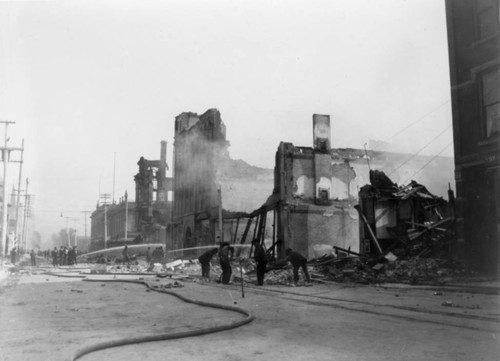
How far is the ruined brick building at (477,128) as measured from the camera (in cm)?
1434


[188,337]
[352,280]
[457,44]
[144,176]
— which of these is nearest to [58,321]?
[188,337]

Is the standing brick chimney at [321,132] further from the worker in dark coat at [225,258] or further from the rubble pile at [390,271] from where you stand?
the worker in dark coat at [225,258]

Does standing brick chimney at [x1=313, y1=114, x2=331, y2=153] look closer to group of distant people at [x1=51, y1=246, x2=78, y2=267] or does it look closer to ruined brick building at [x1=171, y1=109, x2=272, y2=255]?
ruined brick building at [x1=171, y1=109, x2=272, y2=255]

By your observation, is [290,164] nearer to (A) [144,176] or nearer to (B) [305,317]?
(B) [305,317]

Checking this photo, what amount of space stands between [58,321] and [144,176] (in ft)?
193

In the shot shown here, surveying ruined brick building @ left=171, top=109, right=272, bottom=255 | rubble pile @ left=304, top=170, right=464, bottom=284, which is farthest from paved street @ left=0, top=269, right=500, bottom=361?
ruined brick building @ left=171, top=109, right=272, bottom=255

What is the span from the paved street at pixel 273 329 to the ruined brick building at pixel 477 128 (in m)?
5.45

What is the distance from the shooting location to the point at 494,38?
564 inches

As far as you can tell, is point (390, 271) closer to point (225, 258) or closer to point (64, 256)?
point (225, 258)

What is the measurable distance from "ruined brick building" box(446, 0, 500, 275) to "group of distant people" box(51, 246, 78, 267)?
3541 cm

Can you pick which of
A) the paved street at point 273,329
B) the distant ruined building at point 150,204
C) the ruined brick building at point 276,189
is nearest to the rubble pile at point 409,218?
the ruined brick building at point 276,189

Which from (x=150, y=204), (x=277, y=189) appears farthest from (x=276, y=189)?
(x=150, y=204)

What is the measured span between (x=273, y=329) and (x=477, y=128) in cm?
1166

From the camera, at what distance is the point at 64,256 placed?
4381cm
